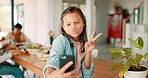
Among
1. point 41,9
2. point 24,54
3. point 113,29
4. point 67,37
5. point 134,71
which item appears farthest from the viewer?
point 113,29

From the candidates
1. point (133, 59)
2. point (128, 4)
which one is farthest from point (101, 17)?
point (133, 59)

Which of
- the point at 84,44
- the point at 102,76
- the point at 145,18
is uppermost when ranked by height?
the point at 145,18

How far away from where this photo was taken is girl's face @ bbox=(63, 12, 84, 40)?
910 millimetres

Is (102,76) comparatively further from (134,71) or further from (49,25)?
(49,25)

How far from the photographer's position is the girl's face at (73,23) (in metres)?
0.91

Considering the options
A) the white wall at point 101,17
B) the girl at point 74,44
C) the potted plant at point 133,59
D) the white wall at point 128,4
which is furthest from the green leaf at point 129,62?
the white wall at point 101,17

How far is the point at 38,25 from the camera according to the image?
19.0 feet

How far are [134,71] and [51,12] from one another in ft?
15.9

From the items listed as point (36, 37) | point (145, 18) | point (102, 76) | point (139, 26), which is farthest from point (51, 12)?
point (102, 76)

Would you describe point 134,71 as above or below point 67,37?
below

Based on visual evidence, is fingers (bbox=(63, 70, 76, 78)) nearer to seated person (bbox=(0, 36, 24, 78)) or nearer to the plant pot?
the plant pot

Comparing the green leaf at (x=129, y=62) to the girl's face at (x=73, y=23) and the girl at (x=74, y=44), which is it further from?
the girl's face at (x=73, y=23)

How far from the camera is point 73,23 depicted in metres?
0.91

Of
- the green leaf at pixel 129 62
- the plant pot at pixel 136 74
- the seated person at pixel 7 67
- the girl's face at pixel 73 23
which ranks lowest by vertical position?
the seated person at pixel 7 67
